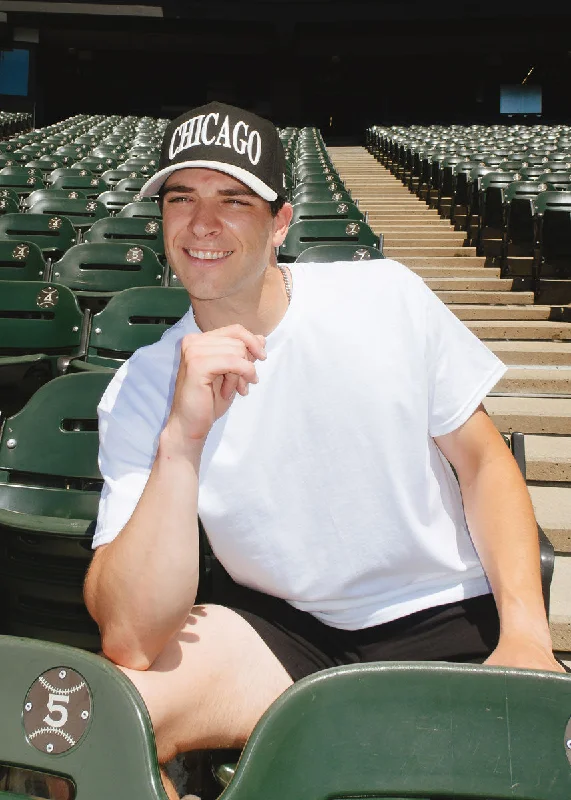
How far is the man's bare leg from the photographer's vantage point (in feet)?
4.13

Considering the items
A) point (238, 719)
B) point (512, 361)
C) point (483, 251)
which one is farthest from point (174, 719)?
point (483, 251)

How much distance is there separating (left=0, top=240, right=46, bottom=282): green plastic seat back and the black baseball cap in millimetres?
3328

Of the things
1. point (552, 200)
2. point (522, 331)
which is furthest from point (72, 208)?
point (552, 200)

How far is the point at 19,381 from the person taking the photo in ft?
10.8

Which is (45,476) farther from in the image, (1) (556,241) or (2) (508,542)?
(1) (556,241)

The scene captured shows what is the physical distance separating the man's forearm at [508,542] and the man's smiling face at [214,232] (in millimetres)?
650

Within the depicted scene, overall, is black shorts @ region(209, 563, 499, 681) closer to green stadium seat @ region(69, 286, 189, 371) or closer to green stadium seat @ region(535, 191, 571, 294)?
green stadium seat @ region(69, 286, 189, 371)

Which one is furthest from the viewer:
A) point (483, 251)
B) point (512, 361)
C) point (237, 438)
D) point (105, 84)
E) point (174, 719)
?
point (105, 84)

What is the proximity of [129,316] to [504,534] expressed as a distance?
2462 mm

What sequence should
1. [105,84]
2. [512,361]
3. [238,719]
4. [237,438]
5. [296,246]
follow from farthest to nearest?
[105,84] → [296,246] → [512,361] → [237,438] → [238,719]

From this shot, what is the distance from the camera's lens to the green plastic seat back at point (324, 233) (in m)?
5.09

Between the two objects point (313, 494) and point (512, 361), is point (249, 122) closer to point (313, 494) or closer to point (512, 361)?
point (313, 494)

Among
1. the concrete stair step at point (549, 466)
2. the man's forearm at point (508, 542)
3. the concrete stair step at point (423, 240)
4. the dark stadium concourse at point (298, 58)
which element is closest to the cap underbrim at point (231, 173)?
the man's forearm at point (508, 542)

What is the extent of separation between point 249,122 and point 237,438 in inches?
26.4
